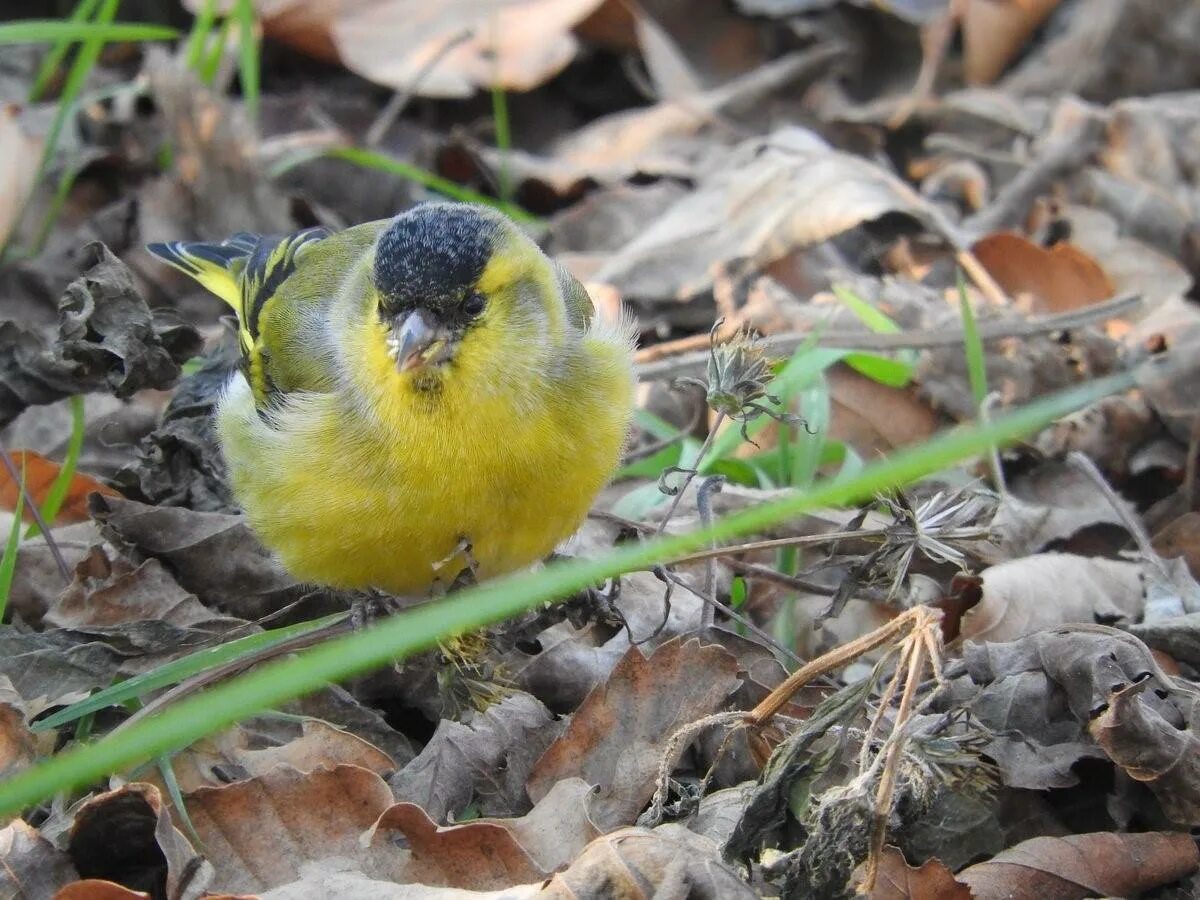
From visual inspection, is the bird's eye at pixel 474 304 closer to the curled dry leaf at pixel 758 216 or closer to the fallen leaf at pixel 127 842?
the fallen leaf at pixel 127 842

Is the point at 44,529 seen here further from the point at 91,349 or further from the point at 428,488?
the point at 428,488

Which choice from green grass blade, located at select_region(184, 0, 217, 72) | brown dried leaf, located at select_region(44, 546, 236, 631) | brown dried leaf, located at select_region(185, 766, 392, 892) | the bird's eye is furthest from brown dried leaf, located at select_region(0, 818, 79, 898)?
green grass blade, located at select_region(184, 0, 217, 72)

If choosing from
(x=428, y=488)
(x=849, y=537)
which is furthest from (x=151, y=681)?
(x=849, y=537)

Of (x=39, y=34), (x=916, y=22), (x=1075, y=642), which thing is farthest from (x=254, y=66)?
(x=1075, y=642)

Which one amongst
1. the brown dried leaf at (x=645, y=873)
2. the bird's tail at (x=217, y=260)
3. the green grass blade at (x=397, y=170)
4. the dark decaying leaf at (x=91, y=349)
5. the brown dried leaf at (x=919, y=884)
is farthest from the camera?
the green grass blade at (x=397, y=170)

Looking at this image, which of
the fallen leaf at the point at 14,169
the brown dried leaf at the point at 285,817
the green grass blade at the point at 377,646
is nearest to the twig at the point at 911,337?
the brown dried leaf at the point at 285,817

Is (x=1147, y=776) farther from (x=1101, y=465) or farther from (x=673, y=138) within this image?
(x=673, y=138)

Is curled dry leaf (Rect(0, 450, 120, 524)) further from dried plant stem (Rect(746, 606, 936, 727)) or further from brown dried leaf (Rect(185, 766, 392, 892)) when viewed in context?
dried plant stem (Rect(746, 606, 936, 727))
